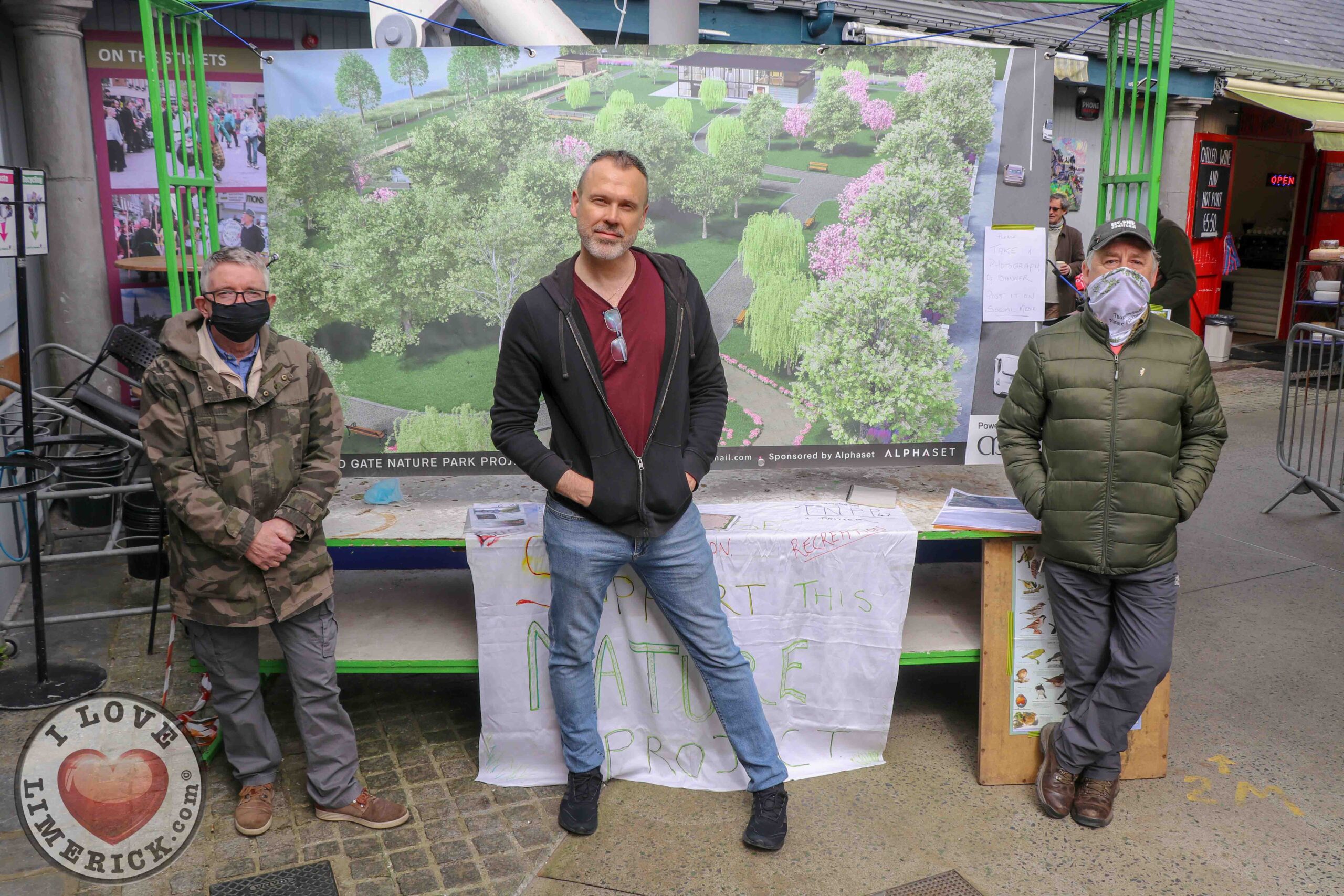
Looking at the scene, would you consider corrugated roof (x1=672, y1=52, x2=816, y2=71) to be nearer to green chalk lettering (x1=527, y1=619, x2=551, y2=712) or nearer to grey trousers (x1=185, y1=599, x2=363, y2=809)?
green chalk lettering (x1=527, y1=619, x2=551, y2=712)

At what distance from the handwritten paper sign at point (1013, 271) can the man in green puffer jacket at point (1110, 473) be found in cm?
46

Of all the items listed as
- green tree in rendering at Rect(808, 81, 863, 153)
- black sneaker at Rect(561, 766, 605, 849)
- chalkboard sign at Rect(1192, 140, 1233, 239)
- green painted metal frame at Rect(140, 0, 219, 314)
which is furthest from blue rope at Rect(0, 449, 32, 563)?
chalkboard sign at Rect(1192, 140, 1233, 239)

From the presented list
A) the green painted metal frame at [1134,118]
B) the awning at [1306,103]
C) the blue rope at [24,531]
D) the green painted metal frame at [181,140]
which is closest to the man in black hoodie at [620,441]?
the green painted metal frame at [181,140]

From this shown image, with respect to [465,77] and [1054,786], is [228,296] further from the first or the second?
[1054,786]

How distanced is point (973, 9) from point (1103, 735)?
28.4 ft

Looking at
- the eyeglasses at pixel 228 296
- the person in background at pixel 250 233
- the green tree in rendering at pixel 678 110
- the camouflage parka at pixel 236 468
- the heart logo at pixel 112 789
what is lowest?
the heart logo at pixel 112 789

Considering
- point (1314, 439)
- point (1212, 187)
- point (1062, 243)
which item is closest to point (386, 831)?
point (1062, 243)

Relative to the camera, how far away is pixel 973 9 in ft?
34.2

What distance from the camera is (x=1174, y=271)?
20.3 feet

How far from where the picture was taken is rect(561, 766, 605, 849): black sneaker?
3516 millimetres

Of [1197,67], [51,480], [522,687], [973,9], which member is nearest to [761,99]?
[522,687]

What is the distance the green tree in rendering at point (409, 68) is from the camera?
3.86m

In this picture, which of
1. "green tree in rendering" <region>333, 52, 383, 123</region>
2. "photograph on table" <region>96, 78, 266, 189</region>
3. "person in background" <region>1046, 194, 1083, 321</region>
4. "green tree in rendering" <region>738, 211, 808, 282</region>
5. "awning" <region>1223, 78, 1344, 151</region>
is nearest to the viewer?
"green tree in rendering" <region>333, 52, 383, 123</region>

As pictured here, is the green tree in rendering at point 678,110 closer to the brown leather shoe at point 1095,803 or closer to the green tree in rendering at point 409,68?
the green tree in rendering at point 409,68
